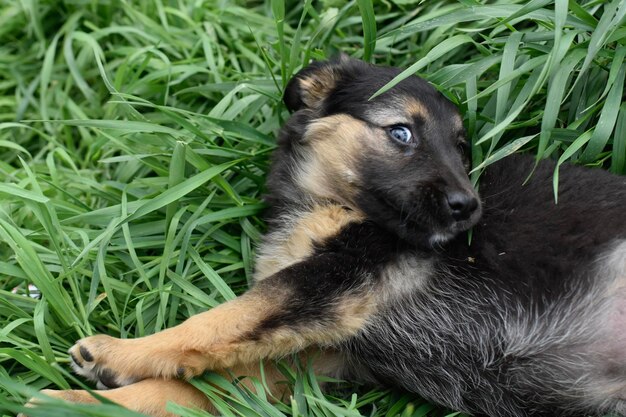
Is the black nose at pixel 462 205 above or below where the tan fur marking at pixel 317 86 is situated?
below

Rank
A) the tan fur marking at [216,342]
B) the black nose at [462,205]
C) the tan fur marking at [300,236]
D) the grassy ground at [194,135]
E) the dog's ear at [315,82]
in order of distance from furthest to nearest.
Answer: the dog's ear at [315,82]
the grassy ground at [194,135]
the tan fur marking at [300,236]
the black nose at [462,205]
the tan fur marking at [216,342]

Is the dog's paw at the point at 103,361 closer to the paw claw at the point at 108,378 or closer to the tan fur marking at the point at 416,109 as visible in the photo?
the paw claw at the point at 108,378

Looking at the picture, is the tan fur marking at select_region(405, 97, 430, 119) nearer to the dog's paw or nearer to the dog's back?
the dog's back

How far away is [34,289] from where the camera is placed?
4188 millimetres

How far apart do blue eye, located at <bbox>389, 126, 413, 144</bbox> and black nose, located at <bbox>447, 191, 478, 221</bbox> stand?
1.57ft

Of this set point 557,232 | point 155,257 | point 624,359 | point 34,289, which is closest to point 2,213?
point 34,289

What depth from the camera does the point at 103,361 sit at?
353 centimetres

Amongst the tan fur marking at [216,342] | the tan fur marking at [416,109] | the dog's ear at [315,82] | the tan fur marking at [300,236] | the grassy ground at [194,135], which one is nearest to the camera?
the tan fur marking at [216,342]

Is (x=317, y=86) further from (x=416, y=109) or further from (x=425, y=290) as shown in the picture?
(x=425, y=290)

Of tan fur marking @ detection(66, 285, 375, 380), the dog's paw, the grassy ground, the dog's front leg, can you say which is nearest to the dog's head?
the grassy ground

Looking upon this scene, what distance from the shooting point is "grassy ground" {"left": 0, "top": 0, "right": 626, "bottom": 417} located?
12.8 feet

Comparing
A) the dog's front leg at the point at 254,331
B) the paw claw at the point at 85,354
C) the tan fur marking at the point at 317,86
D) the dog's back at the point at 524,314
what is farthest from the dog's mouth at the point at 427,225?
the paw claw at the point at 85,354

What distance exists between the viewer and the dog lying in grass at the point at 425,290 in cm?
349

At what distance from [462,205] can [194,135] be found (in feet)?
5.77
